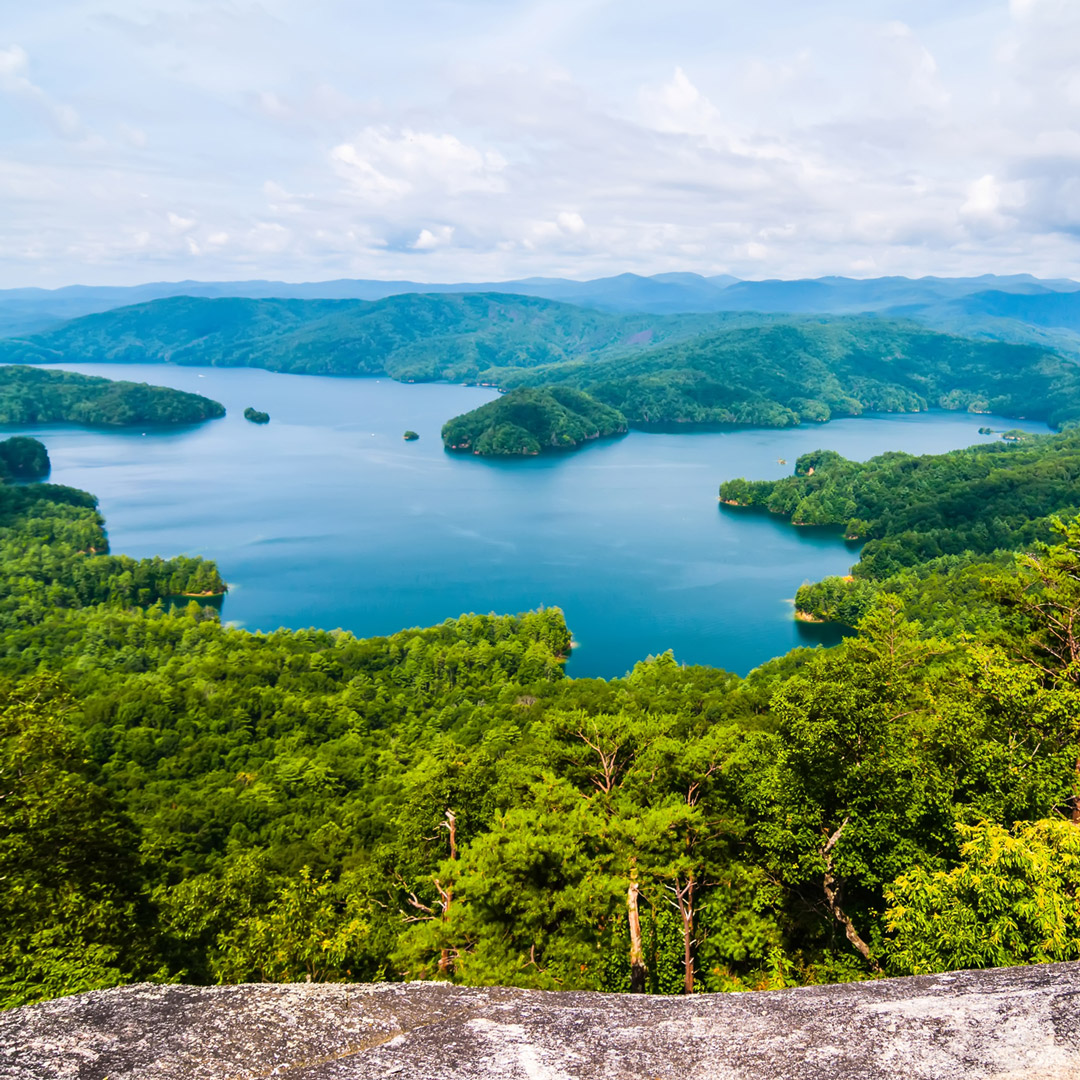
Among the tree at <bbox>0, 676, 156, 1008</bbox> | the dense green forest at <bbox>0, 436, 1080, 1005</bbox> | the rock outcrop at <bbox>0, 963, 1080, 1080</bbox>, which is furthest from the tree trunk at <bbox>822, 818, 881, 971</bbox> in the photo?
the tree at <bbox>0, 676, 156, 1008</bbox>

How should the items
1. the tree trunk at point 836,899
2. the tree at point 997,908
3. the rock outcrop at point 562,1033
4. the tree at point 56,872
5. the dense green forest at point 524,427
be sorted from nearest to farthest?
the rock outcrop at point 562,1033 → the tree at point 997,908 → the tree at point 56,872 → the tree trunk at point 836,899 → the dense green forest at point 524,427

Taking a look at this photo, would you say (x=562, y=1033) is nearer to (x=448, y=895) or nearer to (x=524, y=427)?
(x=448, y=895)

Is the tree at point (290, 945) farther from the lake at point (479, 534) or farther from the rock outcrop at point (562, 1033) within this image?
the lake at point (479, 534)

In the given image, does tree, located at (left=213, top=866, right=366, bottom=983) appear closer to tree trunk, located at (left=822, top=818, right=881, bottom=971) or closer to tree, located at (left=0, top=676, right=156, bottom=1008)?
tree, located at (left=0, top=676, right=156, bottom=1008)

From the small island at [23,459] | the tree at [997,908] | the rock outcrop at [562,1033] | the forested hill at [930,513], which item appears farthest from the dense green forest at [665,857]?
the small island at [23,459]

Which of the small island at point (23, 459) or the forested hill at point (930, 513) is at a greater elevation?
the small island at point (23, 459)

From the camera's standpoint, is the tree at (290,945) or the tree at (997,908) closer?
the tree at (997,908)

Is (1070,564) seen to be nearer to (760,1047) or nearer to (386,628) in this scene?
(760,1047)

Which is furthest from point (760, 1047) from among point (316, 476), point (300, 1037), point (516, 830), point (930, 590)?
point (316, 476)
